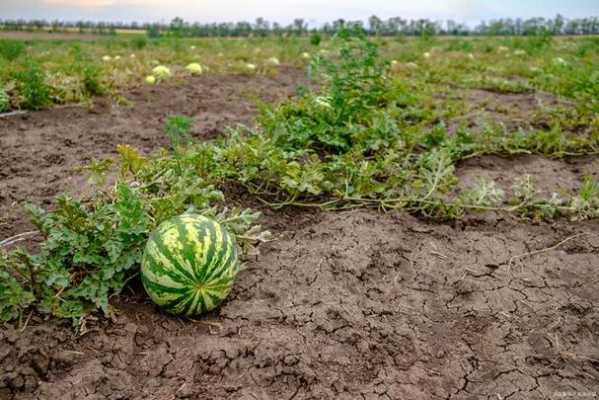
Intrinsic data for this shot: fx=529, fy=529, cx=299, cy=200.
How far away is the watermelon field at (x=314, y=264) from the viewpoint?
2.17 meters

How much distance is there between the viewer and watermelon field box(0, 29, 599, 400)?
7.13 ft

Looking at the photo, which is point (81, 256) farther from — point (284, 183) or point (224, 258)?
point (284, 183)

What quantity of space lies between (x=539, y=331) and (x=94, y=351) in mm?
2002

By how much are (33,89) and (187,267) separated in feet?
14.6

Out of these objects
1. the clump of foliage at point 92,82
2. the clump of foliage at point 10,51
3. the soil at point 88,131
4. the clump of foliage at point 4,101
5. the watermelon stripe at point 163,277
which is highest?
the clump of foliage at point 10,51

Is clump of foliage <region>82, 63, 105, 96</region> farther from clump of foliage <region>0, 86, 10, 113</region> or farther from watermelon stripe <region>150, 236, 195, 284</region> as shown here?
watermelon stripe <region>150, 236, 195, 284</region>

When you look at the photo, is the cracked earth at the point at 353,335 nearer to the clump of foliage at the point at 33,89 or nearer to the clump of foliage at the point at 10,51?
the clump of foliage at the point at 33,89

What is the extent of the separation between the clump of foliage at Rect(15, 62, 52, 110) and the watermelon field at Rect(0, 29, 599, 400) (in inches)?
35.3

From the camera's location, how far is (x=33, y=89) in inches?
226

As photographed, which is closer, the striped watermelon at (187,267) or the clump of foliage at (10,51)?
the striped watermelon at (187,267)

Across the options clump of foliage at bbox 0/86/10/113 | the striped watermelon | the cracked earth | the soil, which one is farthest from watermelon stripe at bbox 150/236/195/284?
clump of foliage at bbox 0/86/10/113

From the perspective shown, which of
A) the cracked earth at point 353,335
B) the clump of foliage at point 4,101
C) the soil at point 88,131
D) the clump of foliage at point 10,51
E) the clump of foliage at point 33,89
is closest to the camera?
the cracked earth at point 353,335

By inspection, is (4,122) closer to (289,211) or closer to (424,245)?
(289,211)

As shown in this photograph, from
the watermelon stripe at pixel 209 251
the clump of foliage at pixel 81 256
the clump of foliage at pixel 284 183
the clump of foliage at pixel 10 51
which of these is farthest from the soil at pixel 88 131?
the clump of foliage at pixel 10 51
